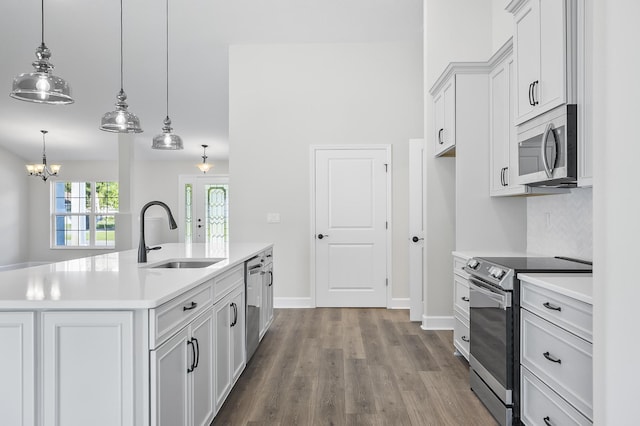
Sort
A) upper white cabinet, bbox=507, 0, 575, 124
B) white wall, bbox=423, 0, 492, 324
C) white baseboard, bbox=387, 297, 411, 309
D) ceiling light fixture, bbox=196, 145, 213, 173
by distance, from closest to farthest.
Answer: upper white cabinet, bbox=507, 0, 575, 124, white wall, bbox=423, 0, 492, 324, white baseboard, bbox=387, 297, 411, 309, ceiling light fixture, bbox=196, 145, 213, 173

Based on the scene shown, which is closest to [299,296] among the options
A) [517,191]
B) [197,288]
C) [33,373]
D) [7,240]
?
[517,191]

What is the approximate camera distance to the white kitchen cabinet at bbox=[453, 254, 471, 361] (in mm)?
3314

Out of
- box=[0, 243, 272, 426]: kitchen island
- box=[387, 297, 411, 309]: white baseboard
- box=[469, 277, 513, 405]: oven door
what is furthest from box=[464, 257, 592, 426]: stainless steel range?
box=[387, 297, 411, 309]: white baseboard

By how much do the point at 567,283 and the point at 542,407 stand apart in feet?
1.96

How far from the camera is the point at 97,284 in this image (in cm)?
187

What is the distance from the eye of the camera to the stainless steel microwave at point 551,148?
2229mm

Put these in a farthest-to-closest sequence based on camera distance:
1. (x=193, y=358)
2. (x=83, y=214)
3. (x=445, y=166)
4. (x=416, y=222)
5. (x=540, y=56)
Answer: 1. (x=83, y=214)
2. (x=416, y=222)
3. (x=445, y=166)
4. (x=540, y=56)
5. (x=193, y=358)

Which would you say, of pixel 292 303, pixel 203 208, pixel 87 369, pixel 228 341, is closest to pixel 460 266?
pixel 228 341

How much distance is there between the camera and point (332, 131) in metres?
5.41

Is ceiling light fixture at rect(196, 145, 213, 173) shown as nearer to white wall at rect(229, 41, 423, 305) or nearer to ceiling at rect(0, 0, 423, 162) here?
ceiling at rect(0, 0, 423, 162)

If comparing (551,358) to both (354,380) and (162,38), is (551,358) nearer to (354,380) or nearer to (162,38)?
(354,380)

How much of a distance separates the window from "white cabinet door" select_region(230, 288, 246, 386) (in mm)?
8891

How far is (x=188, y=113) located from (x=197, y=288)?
6.53m

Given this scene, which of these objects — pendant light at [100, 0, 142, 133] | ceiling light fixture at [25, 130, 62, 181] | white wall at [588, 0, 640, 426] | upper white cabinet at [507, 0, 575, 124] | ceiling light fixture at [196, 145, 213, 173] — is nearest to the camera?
white wall at [588, 0, 640, 426]
